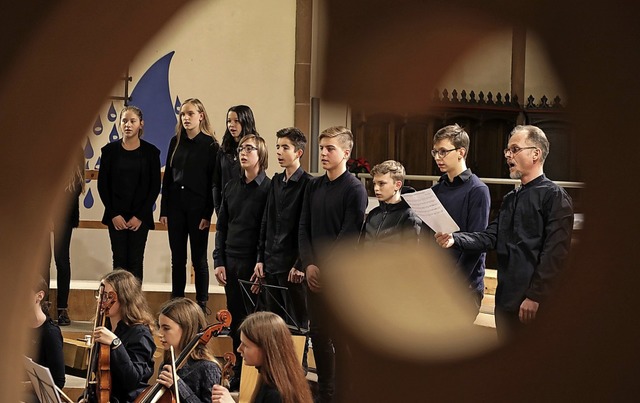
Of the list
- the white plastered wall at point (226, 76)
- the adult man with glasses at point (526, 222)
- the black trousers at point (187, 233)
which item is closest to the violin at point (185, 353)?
the adult man with glasses at point (526, 222)

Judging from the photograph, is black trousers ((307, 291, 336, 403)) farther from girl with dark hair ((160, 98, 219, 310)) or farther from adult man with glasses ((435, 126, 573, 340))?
girl with dark hair ((160, 98, 219, 310))

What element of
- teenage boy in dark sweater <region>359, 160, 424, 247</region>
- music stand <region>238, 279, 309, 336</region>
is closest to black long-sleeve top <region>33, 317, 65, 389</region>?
music stand <region>238, 279, 309, 336</region>

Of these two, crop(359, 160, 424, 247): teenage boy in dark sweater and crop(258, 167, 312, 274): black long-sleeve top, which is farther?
crop(258, 167, 312, 274): black long-sleeve top

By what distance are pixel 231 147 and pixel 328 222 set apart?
2.80ft

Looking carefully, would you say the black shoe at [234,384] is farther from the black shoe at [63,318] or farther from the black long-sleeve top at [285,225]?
the black shoe at [63,318]

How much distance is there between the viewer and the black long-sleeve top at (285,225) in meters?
3.04

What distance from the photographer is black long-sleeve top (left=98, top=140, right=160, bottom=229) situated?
3.69m

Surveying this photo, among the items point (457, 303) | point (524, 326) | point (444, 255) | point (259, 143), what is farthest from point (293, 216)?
point (524, 326)

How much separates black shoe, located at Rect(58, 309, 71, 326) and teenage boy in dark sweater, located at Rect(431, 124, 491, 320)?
1.90 m

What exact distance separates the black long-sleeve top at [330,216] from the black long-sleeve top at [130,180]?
99 cm

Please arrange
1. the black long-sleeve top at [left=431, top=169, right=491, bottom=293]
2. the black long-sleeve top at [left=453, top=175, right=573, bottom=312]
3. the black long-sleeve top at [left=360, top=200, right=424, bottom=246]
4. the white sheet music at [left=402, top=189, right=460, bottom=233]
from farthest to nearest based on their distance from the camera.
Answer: the black long-sleeve top at [left=360, top=200, right=424, bottom=246], the black long-sleeve top at [left=431, top=169, right=491, bottom=293], the white sheet music at [left=402, top=189, right=460, bottom=233], the black long-sleeve top at [left=453, top=175, right=573, bottom=312]

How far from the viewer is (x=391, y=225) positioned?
2.83 meters

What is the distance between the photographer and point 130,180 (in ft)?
12.1

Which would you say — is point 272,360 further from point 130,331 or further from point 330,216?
→ point 330,216
